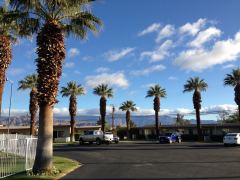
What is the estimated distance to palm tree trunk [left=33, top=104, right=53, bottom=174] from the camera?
1865 centimetres

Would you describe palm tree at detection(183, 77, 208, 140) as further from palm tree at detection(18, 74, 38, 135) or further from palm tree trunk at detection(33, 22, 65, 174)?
palm tree trunk at detection(33, 22, 65, 174)

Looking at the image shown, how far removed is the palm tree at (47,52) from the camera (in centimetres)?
1911

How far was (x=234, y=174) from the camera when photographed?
56.0 ft

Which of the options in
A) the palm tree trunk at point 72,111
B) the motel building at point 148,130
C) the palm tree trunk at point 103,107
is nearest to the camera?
the palm tree trunk at point 72,111

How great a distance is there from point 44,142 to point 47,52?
436cm

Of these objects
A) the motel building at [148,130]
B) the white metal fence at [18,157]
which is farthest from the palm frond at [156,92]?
the white metal fence at [18,157]

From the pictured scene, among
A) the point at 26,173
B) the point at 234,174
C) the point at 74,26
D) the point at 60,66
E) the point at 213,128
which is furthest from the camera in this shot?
the point at 213,128

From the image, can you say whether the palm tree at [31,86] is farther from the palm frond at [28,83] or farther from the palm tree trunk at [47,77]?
the palm tree trunk at [47,77]

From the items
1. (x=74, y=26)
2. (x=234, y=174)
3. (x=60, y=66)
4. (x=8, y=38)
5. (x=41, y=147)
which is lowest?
(x=234, y=174)

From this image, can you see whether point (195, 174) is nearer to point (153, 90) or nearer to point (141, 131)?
point (153, 90)

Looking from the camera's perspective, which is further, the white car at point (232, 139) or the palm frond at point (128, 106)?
the palm frond at point (128, 106)

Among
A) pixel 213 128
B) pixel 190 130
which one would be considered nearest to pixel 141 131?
pixel 190 130

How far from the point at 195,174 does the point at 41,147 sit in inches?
283

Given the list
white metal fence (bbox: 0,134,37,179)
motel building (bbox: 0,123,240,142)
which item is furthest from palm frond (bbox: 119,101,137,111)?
white metal fence (bbox: 0,134,37,179)
